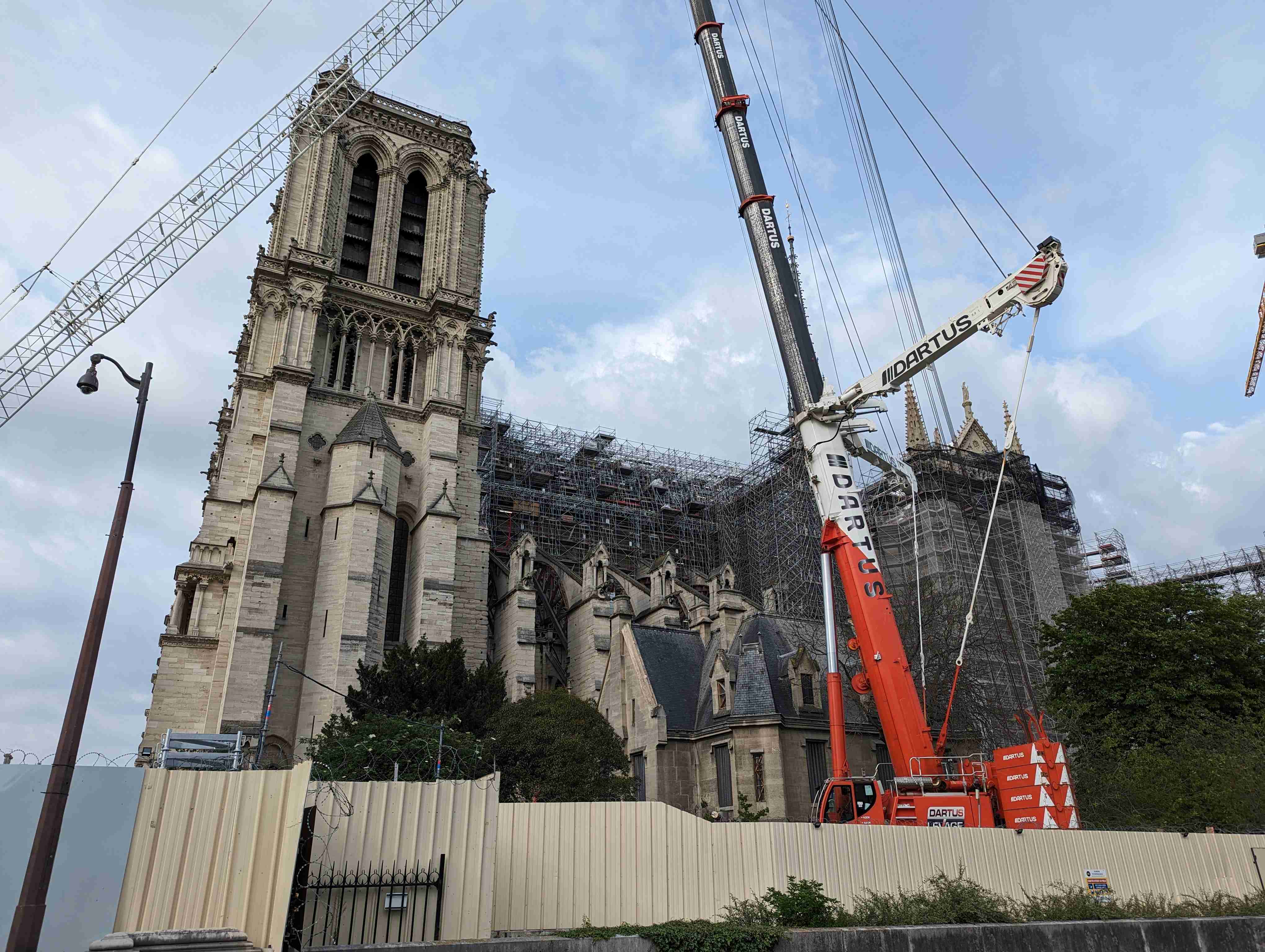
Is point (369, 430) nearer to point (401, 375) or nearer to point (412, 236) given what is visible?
point (401, 375)

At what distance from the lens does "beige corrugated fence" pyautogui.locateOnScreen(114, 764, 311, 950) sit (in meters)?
8.48

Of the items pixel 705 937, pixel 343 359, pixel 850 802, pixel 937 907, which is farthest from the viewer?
pixel 343 359

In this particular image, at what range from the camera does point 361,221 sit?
160 ft

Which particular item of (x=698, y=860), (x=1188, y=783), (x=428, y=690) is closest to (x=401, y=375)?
(x=428, y=690)

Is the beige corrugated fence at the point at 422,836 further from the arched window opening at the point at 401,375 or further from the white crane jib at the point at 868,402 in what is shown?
the arched window opening at the point at 401,375

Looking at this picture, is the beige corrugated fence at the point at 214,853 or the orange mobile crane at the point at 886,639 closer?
the beige corrugated fence at the point at 214,853

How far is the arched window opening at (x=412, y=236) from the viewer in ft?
159

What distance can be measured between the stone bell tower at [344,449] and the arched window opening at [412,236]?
107 mm

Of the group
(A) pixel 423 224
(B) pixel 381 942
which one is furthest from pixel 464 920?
(A) pixel 423 224

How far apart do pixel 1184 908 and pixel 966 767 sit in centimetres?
496

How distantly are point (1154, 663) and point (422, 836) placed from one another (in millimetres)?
29360

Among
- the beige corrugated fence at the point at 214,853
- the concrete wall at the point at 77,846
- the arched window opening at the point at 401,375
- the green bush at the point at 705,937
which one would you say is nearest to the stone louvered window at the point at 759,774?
the green bush at the point at 705,937

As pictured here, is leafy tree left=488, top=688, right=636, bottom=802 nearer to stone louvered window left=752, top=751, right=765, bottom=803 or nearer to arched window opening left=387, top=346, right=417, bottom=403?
stone louvered window left=752, top=751, right=765, bottom=803

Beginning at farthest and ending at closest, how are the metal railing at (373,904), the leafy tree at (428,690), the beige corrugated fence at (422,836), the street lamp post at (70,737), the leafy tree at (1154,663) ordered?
the leafy tree at (1154,663)
the leafy tree at (428,690)
the beige corrugated fence at (422,836)
the metal railing at (373,904)
the street lamp post at (70,737)
